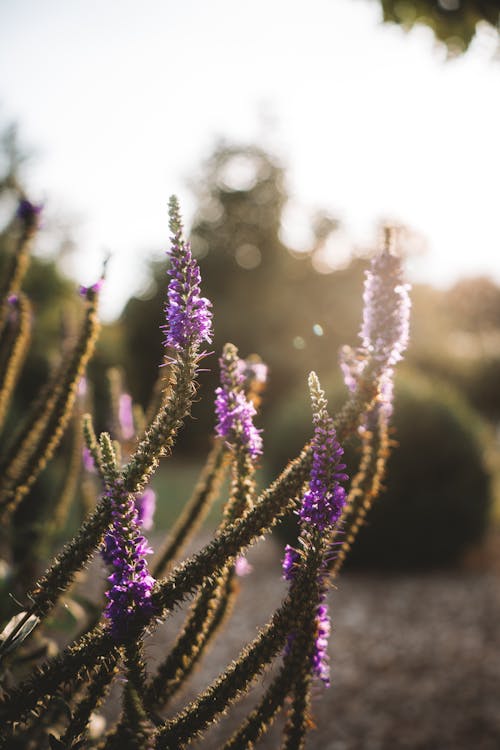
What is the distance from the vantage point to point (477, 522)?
28.9 ft

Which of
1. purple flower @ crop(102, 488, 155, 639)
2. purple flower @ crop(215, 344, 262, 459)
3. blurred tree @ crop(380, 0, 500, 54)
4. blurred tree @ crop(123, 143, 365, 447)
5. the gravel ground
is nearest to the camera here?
purple flower @ crop(102, 488, 155, 639)

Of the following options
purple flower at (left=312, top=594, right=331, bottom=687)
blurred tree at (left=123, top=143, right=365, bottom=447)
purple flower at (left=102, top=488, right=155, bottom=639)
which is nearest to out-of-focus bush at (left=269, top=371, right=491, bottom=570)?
purple flower at (left=312, top=594, right=331, bottom=687)

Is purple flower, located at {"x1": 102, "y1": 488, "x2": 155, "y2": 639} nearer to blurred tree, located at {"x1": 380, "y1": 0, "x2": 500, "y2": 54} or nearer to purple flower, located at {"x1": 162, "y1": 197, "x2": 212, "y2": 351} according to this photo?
purple flower, located at {"x1": 162, "y1": 197, "x2": 212, "y2": 351}

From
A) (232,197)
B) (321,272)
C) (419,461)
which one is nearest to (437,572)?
(419,461)

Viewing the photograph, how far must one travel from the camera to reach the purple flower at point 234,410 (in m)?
1.68

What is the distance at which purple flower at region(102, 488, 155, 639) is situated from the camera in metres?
1.36

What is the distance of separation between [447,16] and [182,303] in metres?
2.68

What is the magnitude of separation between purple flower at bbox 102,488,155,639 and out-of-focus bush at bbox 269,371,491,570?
7.03 metres

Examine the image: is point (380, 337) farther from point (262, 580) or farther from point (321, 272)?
point (321, 272)

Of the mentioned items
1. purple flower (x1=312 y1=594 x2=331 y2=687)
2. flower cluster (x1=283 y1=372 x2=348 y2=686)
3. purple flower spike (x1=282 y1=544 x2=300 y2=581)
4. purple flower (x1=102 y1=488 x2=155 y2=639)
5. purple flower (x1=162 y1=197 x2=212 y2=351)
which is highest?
purple flower (x1=162 y1=197 x2=212 y2=351)

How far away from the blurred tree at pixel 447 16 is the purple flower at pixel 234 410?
2.49m

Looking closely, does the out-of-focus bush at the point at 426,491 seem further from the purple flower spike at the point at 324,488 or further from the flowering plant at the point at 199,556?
the purple flower spike at the point at 324,488

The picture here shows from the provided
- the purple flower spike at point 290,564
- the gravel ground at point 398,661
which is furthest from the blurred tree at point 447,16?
the gravel ground at point 398,661

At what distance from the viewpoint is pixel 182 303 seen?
1.46 metres
